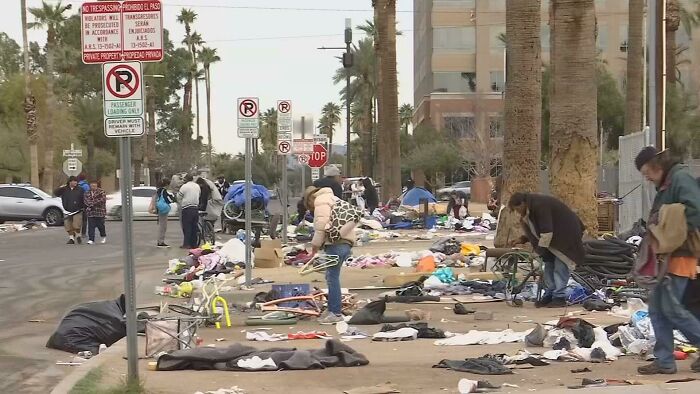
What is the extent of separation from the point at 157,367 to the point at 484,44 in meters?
75.6

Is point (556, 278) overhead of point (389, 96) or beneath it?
beneath

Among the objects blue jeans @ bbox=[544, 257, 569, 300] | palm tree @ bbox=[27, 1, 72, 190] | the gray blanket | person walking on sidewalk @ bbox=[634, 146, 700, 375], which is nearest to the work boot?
blue jeans @ bbox=[544, 257, 569, 300]

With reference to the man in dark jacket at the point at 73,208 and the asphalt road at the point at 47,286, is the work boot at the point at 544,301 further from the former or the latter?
the man in dark jacket at the point at 73,208

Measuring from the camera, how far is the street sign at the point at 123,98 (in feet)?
24.8

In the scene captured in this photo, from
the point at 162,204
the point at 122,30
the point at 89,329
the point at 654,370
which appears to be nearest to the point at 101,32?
the point at 122,30

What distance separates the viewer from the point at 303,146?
27.4 metres

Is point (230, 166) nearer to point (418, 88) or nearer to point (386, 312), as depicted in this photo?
point (418, 88)

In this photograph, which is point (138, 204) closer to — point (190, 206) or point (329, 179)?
point (190, 206)

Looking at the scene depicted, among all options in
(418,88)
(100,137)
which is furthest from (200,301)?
(418,88)

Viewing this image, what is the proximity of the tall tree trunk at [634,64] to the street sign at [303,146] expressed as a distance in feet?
33.8

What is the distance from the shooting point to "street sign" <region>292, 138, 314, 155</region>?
1069 inches

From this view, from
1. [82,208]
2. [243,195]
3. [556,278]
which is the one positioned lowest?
[556,278]

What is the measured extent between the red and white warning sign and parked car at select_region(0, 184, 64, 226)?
3249cm

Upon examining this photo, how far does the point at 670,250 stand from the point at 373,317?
467 centimetres
